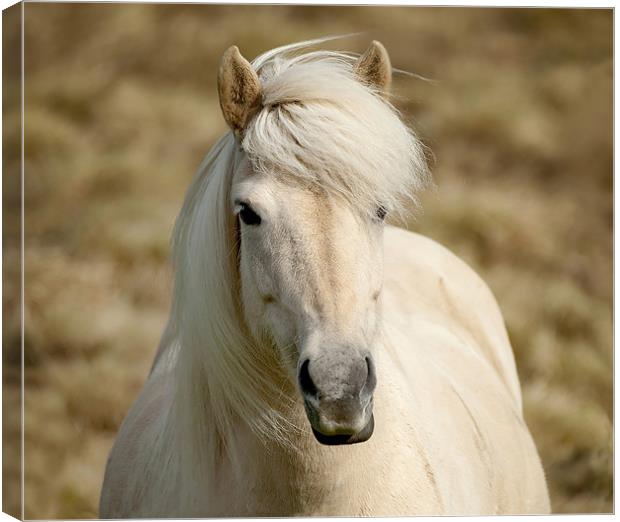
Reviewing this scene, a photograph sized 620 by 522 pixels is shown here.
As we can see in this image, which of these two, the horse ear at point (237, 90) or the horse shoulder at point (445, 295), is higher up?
the horse ear at point (237, 90)

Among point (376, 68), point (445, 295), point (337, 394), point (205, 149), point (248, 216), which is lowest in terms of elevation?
point (205, 149)

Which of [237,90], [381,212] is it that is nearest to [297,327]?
[381,212]

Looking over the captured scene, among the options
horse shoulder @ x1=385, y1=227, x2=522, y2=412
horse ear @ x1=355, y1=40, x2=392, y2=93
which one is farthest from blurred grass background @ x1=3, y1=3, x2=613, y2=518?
horse ear @ x1=355, y1=40, x2=392, y2=93

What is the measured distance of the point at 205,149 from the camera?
6336 millimetres

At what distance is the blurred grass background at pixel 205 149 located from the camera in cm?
371

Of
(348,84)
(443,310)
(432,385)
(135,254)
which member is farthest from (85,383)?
(348,84)

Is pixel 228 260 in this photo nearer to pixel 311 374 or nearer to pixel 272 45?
pixel 311 374

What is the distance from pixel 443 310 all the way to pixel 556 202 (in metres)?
3.22

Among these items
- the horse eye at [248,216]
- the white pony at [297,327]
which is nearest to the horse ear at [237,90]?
the white pony at [297,327]

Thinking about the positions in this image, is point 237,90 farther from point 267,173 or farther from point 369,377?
point 369,377

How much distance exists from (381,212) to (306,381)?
13.2 inches

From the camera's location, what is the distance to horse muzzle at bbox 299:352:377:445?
1314 mm

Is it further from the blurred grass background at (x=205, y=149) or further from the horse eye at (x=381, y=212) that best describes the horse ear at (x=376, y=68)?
the blurred grass background at (x=205, y=149)

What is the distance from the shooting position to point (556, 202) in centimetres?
544
